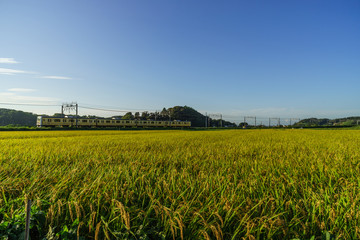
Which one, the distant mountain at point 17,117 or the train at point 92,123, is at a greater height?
the distant mountain at point 17,117

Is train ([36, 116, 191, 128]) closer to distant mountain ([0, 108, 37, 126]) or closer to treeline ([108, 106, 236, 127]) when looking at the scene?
treeline ([108, 106, 236, 127])

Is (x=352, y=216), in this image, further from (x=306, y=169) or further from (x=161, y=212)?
(x=306, y=169)

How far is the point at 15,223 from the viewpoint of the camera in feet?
3.41

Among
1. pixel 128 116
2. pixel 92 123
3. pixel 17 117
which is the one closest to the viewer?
pixel 92 123

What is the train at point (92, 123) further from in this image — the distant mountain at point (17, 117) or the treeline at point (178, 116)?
the distant mountain at point (17, 117)

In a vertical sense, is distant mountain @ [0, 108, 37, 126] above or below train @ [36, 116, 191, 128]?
above

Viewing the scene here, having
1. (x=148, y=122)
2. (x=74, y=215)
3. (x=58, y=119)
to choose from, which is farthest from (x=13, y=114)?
(x=74, y=215)

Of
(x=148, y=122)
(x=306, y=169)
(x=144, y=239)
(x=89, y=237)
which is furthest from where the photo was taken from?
(x=148, y=122)

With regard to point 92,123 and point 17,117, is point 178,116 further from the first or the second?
point 17,117

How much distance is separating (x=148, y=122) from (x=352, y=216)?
1656 inches

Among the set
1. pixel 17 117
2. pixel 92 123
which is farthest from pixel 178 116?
pixel 17 117

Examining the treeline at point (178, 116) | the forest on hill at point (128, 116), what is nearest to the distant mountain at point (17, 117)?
the forest on hill at point (128, 116)

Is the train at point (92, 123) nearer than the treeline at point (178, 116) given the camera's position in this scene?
Yes

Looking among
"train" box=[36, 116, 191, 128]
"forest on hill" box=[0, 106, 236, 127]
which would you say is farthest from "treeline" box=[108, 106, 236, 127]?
"train" box=[36, 116, 191, 128]
